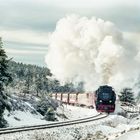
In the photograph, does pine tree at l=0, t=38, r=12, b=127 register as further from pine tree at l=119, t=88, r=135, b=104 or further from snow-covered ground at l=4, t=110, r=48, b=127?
pine tree at l=119, t=88, r=135, b=104

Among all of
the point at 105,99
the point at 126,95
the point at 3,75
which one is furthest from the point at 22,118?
the point at 126,95

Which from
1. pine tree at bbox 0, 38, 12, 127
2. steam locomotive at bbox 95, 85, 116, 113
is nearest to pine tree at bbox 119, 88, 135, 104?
steam locomotive at bbox 95, 85, 116, 113

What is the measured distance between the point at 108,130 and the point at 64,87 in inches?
5957

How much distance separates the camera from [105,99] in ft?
219

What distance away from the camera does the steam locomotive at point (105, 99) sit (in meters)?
66.6

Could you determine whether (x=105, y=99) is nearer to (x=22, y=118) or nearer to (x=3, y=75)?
(x=22, y=118)

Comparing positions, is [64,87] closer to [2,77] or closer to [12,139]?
[2,77]

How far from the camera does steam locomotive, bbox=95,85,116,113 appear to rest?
66.6 metres

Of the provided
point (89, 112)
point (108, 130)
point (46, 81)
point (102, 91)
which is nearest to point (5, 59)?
point (108, 130)

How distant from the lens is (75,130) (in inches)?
1478

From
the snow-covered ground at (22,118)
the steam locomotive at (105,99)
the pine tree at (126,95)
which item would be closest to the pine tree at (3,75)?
the snow-covered ground at (22,118)

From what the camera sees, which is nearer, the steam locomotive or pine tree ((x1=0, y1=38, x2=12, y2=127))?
pine tree ((x1=0, y1=38, x2=12, y2=127))

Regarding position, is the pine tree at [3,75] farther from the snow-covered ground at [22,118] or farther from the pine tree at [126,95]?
the pine tree at [126,95]

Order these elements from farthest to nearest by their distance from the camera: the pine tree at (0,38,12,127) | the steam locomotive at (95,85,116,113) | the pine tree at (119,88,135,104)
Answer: the pine tree at (119,88,135,104) < the steam locomotive at (95,85,116,113) < the pine tree at (0,38,12,127)
